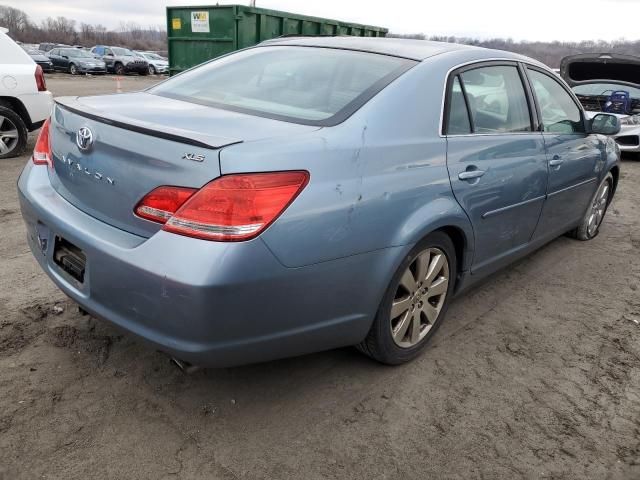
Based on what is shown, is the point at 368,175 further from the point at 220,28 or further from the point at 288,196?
the point at 220,28

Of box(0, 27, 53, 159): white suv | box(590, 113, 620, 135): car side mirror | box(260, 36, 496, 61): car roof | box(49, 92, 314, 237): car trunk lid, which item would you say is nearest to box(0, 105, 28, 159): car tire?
box(0, 27, 53, 159): white suv

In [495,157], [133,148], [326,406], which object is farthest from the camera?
[495,157]

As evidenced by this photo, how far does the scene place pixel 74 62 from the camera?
100 feet

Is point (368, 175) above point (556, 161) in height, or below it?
above

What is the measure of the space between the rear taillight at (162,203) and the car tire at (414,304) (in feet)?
3.36

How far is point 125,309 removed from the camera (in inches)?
83.4

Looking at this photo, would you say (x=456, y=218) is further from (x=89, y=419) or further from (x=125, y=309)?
(x=89, y=419)

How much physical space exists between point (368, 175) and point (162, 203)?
82cm

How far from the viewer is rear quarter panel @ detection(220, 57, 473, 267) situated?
6.66 ft

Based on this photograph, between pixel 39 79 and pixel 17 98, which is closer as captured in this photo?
pixel 17 98

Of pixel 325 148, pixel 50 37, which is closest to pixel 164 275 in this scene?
pixel 325 148

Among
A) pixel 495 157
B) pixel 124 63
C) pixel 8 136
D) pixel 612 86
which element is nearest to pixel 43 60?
pixel 124 63

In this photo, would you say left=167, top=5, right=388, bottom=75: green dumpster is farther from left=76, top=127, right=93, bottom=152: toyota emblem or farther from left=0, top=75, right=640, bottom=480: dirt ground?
left=76, top=127, right=93, bottom=152: toyota emblem

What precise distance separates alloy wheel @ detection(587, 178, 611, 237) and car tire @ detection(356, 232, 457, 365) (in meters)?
2.66
